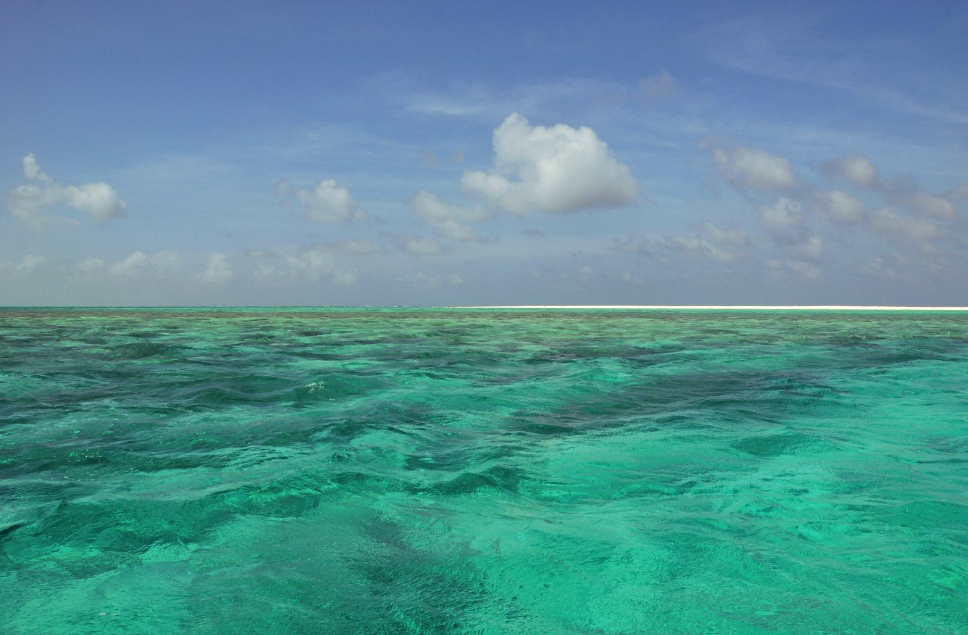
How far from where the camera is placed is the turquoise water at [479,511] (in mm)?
2445

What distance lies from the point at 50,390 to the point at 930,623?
938cm

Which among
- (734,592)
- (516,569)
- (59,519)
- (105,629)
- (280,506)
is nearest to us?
(105,629)

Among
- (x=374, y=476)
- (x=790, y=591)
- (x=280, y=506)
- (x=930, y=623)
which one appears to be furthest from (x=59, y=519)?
(x=930, y=623)

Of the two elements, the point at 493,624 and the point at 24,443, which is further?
the point at 24,443

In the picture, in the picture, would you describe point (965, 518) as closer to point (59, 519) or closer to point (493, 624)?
point (493, 624)

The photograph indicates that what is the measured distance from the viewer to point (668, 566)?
2.86 m

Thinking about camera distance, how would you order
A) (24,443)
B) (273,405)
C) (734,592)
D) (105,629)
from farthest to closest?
(273,405), (24,443), (734,592), (105,629)

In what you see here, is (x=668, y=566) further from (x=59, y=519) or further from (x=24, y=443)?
(x=24, y=443)

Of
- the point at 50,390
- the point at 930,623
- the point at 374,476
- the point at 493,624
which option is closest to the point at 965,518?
the point at 930,623

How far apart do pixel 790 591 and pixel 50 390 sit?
890 cm

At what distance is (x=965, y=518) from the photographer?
3.47 meters

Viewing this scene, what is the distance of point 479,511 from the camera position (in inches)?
143

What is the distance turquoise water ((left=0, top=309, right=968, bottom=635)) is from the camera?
8.02ft

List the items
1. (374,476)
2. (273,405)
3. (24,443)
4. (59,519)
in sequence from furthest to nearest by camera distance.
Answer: (273,405), (24,443), (374,476), (59,519)
